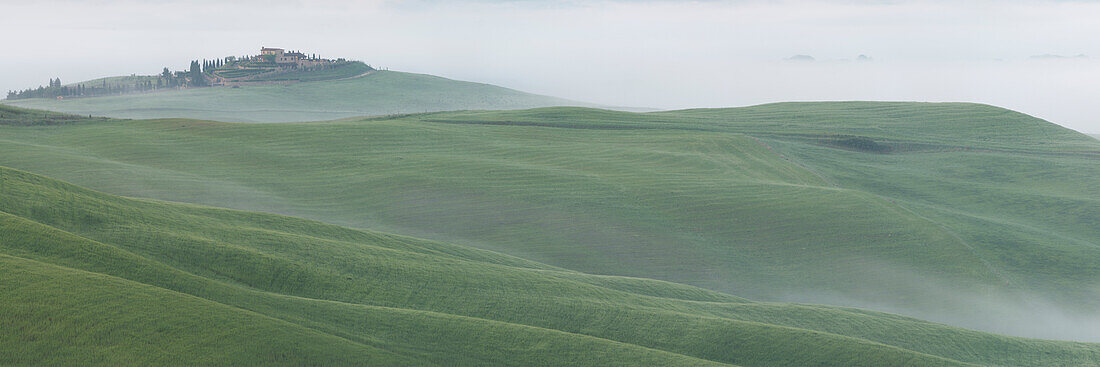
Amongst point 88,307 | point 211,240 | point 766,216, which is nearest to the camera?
point 88,307

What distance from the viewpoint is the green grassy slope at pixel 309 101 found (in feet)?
348

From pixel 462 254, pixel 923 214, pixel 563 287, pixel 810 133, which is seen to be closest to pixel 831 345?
pixel 563 287

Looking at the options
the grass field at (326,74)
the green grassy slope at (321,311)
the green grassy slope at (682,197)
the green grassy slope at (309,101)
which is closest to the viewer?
the green grassy slope at (321,311)

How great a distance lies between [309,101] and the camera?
133125 mm

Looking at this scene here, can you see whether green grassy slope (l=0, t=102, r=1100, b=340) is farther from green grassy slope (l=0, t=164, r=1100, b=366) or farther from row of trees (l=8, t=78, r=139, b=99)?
row of trees (l=8, t=78, r=139, b=99)

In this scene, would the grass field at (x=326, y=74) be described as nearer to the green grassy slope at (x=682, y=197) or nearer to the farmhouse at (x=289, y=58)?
the farmhouse at (x=289, y=58)

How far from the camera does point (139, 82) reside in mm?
136500

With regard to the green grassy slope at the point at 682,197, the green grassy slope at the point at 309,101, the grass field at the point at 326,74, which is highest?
the grass field at the point at 326,74

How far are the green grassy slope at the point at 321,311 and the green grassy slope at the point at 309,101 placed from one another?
286 feet

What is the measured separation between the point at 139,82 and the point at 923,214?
5615 inches

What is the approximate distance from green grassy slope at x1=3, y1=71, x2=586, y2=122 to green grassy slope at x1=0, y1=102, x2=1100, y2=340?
58231 millimetres

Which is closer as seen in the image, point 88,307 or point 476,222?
point 88,307

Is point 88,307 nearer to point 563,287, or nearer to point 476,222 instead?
point 563,287

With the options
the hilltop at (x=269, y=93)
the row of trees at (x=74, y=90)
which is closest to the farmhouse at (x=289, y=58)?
the hilltop at (x=269, y=93)
